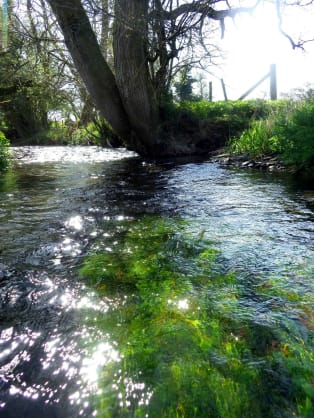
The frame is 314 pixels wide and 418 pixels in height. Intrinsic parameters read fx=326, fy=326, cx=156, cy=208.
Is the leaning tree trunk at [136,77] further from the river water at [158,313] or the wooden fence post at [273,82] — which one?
the wooden fence post at [273,82]

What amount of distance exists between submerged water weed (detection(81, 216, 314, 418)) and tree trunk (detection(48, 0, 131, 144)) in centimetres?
672

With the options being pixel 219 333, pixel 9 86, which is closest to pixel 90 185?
pixel 219 333

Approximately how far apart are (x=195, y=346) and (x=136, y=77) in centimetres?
797

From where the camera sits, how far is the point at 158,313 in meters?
1.95

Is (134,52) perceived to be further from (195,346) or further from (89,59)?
(195,346)

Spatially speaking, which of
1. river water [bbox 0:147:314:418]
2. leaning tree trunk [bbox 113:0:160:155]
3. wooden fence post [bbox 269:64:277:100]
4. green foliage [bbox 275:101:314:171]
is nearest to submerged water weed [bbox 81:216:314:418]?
river water [bbox 0:147:314:418]

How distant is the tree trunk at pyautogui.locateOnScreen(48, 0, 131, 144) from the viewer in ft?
24.6

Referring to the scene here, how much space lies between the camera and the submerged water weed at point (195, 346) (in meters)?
1.37

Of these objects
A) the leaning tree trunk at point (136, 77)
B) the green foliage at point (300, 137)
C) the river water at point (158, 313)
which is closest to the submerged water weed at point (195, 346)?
the river water at point (158, 313)

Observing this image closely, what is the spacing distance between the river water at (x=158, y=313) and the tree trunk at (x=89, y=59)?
18.1 feet

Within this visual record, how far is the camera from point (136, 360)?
1.60 m

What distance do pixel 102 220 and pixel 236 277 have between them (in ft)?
6.36

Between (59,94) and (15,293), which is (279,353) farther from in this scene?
(59,94)

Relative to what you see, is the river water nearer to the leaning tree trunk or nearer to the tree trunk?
the leaning tree trunk
